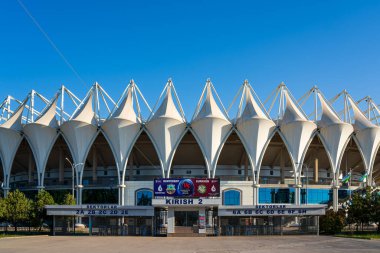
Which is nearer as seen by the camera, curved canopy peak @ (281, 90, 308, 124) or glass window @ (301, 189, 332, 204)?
curved canopy peak @ (281, 90, 308, 124)

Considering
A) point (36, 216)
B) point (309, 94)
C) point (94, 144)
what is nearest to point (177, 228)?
point (36, 216)

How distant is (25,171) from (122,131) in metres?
35.6

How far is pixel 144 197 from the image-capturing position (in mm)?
80438

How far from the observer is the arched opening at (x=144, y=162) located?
3597 inches

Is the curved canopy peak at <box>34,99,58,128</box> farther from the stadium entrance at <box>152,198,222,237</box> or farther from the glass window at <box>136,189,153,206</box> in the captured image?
the stadium entrance at <box>152,198,222,237</box>

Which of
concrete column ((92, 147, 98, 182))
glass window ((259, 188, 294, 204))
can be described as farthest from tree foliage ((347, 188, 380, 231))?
concrete column ((92, 147, 98, 182))

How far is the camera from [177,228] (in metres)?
54.4

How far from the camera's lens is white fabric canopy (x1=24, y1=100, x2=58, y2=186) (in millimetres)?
82938

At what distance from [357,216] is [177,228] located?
875 inches

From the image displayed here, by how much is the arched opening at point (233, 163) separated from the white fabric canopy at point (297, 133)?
34.0 feet

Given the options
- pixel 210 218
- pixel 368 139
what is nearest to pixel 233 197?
pixel 210 218

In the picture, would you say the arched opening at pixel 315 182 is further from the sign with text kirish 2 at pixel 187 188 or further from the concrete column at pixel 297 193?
the sign with text kirish 2 at pixel 187 188

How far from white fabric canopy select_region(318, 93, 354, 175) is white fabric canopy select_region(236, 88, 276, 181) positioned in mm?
9611

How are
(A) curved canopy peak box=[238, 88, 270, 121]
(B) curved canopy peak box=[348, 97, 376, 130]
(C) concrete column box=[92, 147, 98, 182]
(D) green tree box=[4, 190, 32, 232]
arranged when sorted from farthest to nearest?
1. (C) concrete column box=[92, 147, 98, 182]
2. (B) curved canopy peak box=[348, 97, 376, 130]
3. (A) curved canopy peak box=[238, 88, 270, 121]
4. (D) green tree box=[4, 190, 32, 232]
